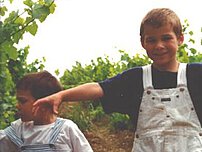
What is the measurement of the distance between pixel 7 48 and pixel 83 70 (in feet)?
13.0

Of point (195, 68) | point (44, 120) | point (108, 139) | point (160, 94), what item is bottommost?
point (108, 139)

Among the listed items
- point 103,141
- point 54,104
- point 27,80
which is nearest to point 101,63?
point 103,141

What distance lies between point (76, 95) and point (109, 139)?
267 cm

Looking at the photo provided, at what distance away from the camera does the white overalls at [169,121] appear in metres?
2.93

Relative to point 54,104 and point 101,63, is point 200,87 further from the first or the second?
point 101,63

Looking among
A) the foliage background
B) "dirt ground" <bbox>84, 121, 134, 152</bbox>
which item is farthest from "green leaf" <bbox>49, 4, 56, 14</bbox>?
"dirt ground" <bbox>84, 121, 134, 152</bbox>

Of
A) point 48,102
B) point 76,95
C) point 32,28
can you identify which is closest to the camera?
point 48,102

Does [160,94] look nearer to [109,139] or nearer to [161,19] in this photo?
[161,19]

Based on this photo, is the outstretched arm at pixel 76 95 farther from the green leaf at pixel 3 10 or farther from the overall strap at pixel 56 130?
the green leaf at pixel 3 10

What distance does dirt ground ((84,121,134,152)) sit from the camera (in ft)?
17.6

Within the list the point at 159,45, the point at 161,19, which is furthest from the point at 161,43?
the point at 161,19

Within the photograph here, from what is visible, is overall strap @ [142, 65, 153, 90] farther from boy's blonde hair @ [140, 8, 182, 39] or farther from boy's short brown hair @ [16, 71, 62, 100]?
boy's short brown hair @ [16, 71, 62, 100]

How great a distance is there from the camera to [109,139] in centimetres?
555

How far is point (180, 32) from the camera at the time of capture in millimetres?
3076
